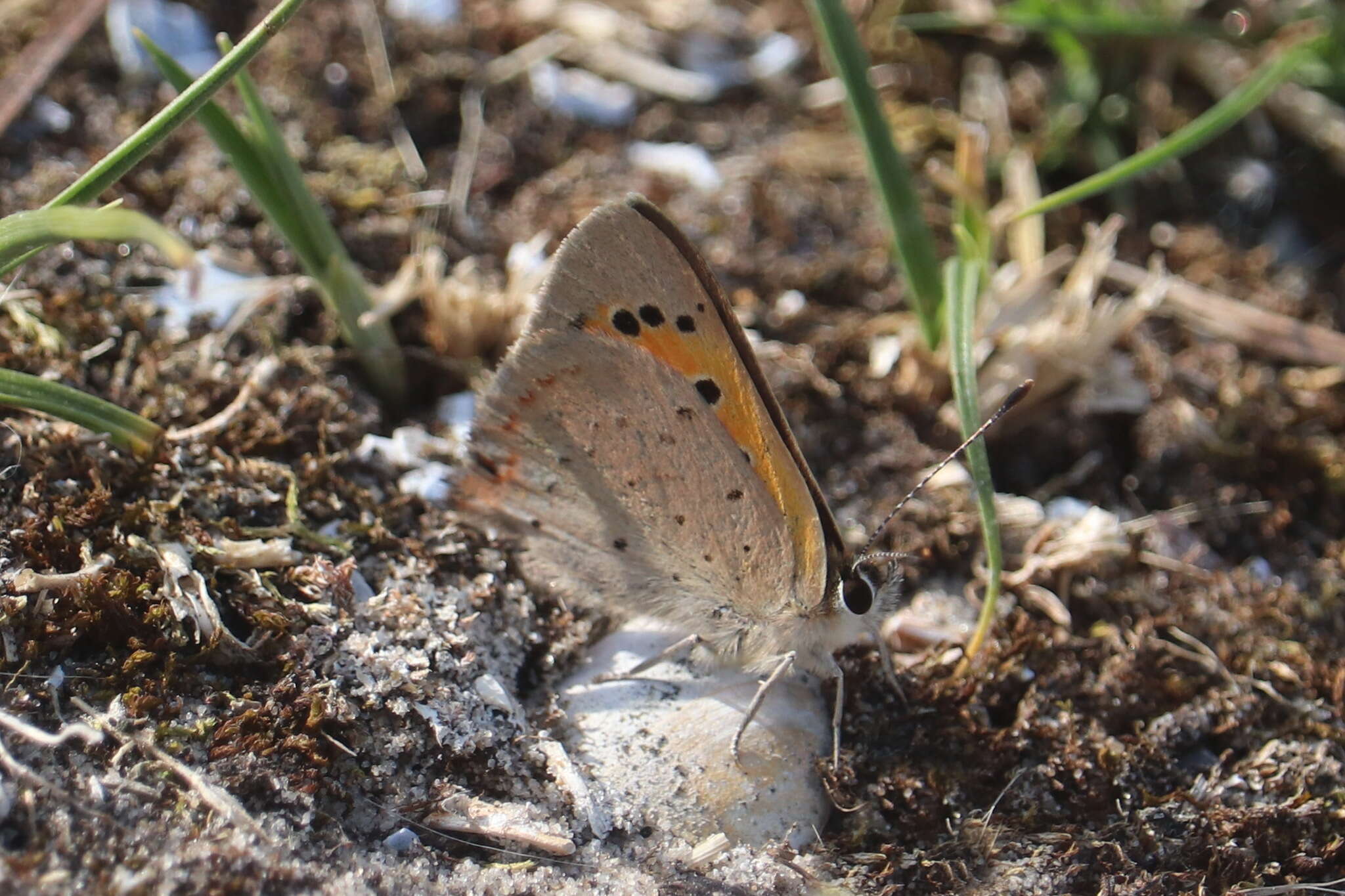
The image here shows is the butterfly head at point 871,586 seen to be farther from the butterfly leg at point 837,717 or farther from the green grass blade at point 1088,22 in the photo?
the green grass blade at point 1088,22

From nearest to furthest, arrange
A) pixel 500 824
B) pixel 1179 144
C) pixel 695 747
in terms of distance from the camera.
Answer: pixel 500 824 < pixel 695 747 < pixel 1179 144

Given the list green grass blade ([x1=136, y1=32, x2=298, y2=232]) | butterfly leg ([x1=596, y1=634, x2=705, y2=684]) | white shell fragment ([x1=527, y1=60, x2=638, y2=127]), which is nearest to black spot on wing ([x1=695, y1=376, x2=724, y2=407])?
butterfly leg ([x1=596, y1=634, x2=705, y2=684])

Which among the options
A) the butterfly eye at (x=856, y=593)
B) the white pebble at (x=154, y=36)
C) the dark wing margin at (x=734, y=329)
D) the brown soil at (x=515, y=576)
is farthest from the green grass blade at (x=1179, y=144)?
the white pebble at (x=154, y=36)

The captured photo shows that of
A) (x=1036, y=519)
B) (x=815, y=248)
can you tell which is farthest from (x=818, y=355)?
(x=1036, y=519)

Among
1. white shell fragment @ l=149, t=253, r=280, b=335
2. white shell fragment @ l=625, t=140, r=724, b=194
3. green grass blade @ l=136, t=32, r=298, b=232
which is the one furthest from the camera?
white shell fragment @ l=625, t=140, r=724, b=194

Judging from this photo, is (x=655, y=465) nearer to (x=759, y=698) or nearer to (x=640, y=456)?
(x=640, y=456)

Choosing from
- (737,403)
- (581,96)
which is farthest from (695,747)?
(581,96)

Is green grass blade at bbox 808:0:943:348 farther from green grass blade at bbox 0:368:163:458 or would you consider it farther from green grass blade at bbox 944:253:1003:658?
green grass blade at bbox 0:368:163:458
